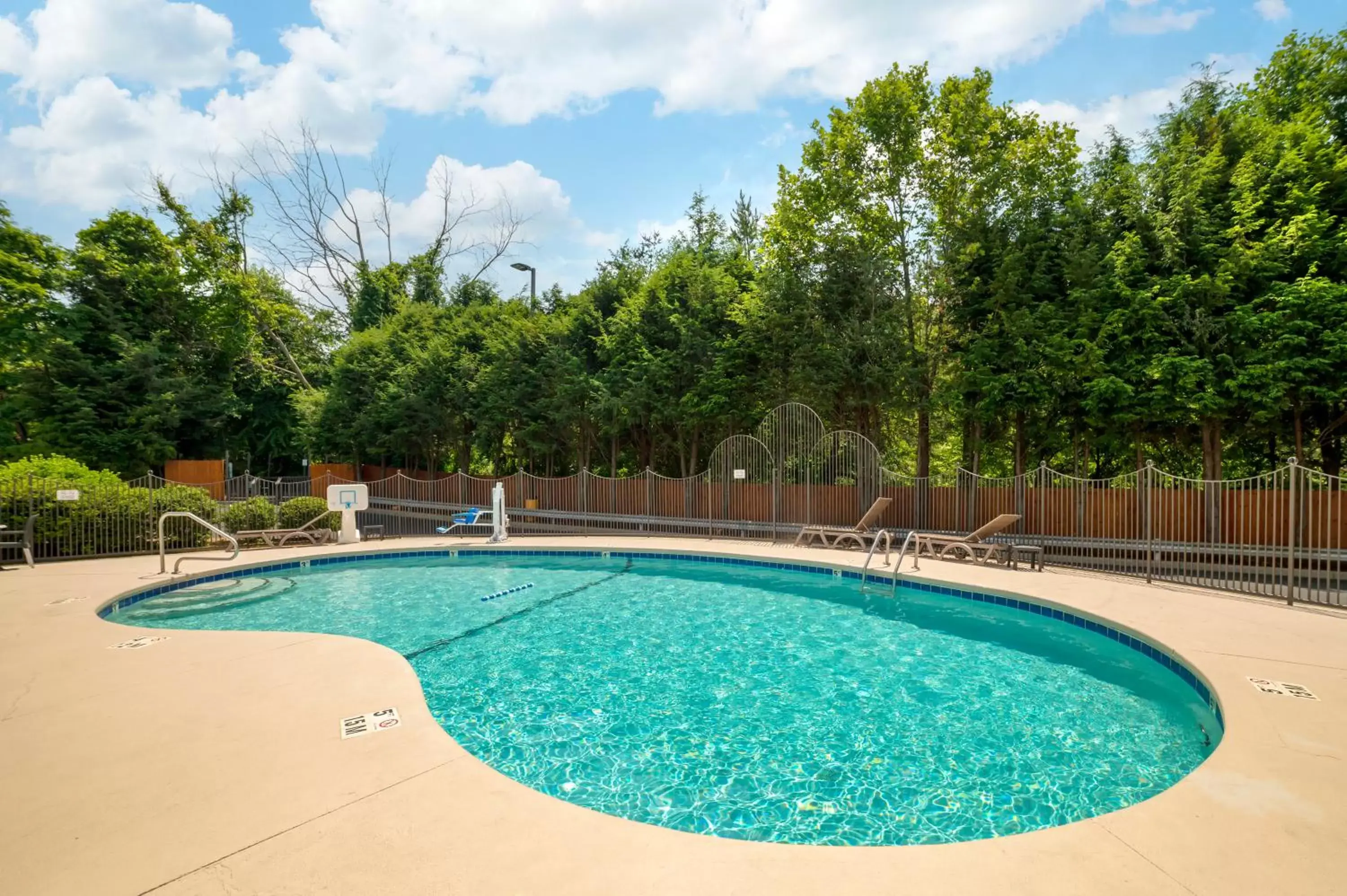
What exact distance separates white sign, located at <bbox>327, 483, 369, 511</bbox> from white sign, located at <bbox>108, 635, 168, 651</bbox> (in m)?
6.31

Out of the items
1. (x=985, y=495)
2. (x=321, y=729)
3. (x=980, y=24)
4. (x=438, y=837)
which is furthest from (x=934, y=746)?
(x=980, y=24)

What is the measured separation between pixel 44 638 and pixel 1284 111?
753 inches

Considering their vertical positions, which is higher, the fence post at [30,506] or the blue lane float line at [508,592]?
the fence post at [30,506]

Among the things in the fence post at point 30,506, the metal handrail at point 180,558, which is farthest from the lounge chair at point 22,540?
the metal handrail at point 180,558

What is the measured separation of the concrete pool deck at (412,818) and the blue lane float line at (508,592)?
3900mm

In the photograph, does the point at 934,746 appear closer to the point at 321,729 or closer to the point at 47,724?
the point at 321,729

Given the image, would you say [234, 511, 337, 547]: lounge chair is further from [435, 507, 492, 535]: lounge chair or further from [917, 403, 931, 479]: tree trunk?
[917, 403, 931, 479]: tree trunk

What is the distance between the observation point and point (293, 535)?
464 inches

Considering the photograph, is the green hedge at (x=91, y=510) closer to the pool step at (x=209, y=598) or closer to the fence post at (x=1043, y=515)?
the pool step at (x=209, y=598)

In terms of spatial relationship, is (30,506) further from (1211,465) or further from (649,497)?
(1211,465)

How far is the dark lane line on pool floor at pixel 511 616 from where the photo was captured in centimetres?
614

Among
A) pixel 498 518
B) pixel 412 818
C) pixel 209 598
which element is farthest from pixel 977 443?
pixel 209 598

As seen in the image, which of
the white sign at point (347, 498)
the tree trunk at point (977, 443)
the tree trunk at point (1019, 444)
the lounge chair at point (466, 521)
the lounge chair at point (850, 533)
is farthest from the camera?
the tree trunk at point (977, 443)

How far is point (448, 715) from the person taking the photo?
180 inches
